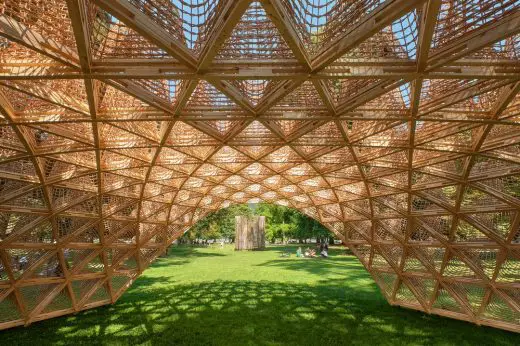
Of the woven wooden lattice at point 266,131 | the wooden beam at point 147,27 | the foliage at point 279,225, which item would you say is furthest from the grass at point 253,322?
the foliage at point 279,225

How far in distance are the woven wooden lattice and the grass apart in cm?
175

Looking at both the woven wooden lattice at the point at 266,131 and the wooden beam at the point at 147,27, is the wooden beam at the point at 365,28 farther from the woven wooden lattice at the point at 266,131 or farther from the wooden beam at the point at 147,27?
the wooden beam at the point at 147,27

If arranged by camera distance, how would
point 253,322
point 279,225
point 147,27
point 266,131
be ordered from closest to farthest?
point 147,27 < point 266,131 < point 253,322 < point 279,225

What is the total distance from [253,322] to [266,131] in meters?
12.1

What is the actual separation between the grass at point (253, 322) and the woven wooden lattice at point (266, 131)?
1.75 m

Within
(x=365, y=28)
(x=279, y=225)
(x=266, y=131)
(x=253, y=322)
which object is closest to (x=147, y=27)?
(x=365, y=28)

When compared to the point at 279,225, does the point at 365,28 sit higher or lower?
higher

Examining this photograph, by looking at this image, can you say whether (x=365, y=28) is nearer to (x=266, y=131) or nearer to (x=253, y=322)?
(x=266, y=131)

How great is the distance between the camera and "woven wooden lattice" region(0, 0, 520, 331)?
269 inches

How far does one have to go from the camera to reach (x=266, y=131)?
45.6 ft

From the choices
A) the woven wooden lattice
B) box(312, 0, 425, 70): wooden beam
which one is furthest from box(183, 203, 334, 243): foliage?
box(312, 0, 425, 70): wooden beam

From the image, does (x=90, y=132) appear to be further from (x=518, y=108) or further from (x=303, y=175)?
(x=518, y=108)

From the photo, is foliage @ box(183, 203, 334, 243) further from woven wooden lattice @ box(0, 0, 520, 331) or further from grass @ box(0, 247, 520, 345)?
woven wooden lattice @ box(0, 0, 520, 331)

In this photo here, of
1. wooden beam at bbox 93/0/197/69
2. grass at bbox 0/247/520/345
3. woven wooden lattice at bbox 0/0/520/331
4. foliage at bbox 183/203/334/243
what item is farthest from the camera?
foliage at bbox 183/203/334/243
